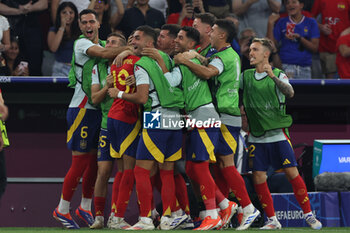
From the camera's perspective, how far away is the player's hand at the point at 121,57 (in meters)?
8.01

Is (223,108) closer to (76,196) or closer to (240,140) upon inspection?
(240,140)

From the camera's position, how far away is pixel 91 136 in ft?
28.0

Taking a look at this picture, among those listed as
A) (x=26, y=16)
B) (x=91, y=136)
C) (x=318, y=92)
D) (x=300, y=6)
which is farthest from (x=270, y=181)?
(x=26, y=16)

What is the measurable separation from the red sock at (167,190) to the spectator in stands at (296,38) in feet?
13.1

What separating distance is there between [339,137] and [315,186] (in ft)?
5.88

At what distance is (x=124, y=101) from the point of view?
8.03m

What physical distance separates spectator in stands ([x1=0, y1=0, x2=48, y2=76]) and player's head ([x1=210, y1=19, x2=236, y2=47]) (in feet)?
11.1

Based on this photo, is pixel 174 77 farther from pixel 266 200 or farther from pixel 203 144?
pixel 266 200

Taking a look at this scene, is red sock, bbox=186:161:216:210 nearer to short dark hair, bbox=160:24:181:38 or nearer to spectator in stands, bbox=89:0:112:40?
short dark hair, bbox=160:24:181:38

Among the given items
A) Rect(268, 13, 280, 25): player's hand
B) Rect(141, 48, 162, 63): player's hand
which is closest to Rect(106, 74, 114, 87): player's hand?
Rect(141, 48, 162, 63): player's hand

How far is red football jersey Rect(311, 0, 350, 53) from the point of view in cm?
1177

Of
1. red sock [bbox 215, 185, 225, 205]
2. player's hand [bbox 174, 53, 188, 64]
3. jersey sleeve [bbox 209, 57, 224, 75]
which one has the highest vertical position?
player's hand [bbox 174, 53, 188, 64]

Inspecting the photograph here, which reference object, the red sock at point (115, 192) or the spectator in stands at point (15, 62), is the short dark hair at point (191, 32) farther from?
the spectator in stands at point (15, 62)

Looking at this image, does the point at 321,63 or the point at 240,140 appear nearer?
→ the point at 240,140
